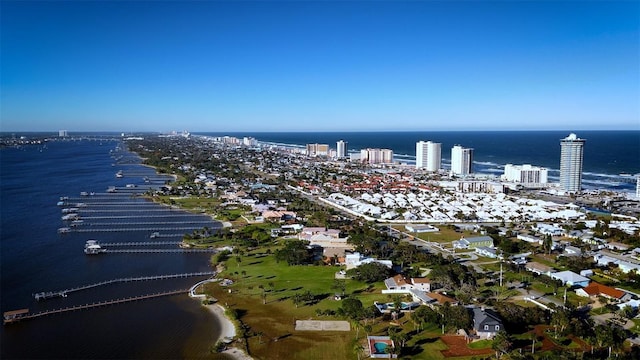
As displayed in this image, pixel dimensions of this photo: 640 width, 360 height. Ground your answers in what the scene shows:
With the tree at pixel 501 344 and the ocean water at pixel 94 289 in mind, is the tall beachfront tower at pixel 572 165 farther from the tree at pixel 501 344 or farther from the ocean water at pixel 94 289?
the tree at pixel 501 344

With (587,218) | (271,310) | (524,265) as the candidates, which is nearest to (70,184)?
(271,310)

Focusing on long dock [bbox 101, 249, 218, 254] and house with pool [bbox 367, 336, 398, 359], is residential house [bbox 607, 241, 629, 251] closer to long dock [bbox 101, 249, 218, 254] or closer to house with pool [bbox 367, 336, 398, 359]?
house with pool [bbox 367, 336, 398, 359]

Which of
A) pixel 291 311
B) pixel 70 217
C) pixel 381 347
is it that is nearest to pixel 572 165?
pixel 291 311

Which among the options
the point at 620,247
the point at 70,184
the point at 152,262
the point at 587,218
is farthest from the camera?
the point at 70,184

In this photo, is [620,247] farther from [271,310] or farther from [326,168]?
[326,168]

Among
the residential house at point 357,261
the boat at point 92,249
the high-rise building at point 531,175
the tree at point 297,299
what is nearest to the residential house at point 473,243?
the residential house at point 357,261

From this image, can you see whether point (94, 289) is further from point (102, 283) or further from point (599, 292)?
point (599, 292)
